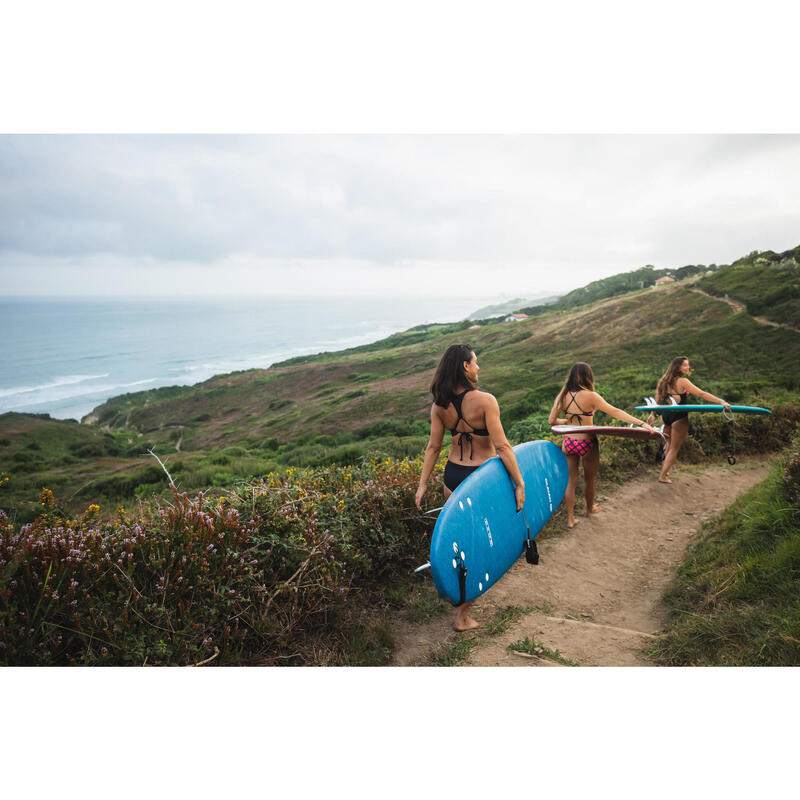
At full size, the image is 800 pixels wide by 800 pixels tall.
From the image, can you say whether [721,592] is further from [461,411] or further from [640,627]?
[461,411]

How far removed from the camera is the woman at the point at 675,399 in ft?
18.4

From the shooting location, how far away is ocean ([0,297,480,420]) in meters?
11.9

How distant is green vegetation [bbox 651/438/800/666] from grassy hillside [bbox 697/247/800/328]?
44.4 feet

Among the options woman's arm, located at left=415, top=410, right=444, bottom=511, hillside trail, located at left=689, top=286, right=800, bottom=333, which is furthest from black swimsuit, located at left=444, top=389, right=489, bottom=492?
hillside trail, located at left=689, top=286, right=800, bottom=333

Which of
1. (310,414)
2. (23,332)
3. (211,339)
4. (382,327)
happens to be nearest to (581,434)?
(23,332)

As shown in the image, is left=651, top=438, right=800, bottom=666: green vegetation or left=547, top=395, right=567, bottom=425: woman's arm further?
left=547, top=395, right=567, bottom=425: woman's arm

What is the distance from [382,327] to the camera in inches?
2532

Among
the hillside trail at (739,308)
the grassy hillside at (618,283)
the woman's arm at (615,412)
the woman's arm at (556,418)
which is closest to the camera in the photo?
the woman's arm at (615,412)

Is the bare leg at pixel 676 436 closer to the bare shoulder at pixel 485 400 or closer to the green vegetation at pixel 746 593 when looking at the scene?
the green vegetation at pixel 746 593

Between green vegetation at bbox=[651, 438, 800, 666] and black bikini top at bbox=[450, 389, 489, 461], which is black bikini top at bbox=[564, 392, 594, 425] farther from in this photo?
black bikini top at bbox=[450, 389, 489, 461]

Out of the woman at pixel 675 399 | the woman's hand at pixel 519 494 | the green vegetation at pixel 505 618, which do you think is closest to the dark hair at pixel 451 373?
the woman's hand at pixel 519 494

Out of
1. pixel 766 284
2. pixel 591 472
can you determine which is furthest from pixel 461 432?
pixel 766 284

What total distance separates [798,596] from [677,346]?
53.1 feet

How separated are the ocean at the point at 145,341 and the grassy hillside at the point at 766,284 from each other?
68.1ft
